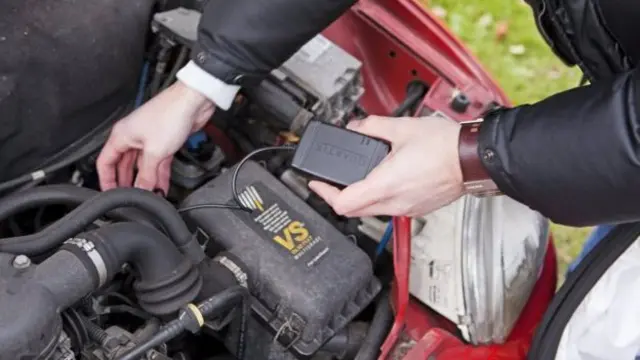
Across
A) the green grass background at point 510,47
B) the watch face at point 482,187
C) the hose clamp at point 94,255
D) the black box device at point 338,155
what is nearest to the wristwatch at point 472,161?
the watch face at point 482,187

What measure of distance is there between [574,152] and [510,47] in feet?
5.35

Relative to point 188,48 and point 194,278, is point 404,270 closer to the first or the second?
point 194,278

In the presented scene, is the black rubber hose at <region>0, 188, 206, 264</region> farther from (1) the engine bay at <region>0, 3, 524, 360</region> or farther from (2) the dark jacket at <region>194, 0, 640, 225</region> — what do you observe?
(2) the dark jacket at <region>194, 0, 640, 225</region>

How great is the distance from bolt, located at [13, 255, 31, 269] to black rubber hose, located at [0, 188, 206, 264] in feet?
0.18

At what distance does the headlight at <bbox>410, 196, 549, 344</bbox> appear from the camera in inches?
49.7

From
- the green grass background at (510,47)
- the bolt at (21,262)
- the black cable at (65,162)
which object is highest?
the bolt at (21,262)

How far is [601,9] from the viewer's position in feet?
3.73

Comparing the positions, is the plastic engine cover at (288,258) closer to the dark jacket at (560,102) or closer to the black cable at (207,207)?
the black cable at (207,207)

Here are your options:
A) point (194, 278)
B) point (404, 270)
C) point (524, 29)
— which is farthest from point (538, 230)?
point (524, 29)

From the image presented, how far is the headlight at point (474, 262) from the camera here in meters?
1.26

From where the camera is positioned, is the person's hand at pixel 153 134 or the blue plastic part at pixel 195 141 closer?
the person's hand at pixel 153 134

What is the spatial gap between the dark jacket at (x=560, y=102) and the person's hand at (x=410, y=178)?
0.18 feet

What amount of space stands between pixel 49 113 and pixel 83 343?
12.3 inches

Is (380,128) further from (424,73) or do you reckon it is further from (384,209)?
(424,73)
